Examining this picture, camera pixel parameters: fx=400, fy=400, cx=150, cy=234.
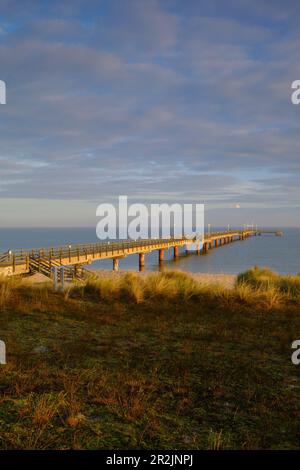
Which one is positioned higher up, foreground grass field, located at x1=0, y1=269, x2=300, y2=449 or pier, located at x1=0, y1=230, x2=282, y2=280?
foreground grass field, located at x1=0, y1=269, x2=300, y2=449

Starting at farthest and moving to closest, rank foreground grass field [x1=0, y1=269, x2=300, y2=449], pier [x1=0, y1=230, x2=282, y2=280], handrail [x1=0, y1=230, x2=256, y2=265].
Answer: handrail [x1=0, y1=230, x2=256, y2=265] < pier [x1=0, y1=230, x2=282, y2=280] < foreground grass field [x1=0, y1=269, x2=300, y2=449]

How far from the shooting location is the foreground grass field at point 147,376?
4.13 meters

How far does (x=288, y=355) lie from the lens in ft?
23.6

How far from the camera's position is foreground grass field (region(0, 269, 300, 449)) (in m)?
4.13

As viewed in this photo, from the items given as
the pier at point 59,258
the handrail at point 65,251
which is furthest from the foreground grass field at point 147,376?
the handrail at point 65,251

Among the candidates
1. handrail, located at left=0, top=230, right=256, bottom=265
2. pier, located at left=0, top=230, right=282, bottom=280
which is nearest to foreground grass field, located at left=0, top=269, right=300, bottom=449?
pier, located at left=0, top=230, right=282, bottom=280

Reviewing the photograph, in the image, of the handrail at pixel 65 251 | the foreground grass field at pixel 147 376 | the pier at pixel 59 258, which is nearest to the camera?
the foreground grass field at pixel 147 376

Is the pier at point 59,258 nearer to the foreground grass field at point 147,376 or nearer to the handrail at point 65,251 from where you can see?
the handrail at point 65,251

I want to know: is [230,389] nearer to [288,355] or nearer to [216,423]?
[216,423]

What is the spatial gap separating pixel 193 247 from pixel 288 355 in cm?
9525

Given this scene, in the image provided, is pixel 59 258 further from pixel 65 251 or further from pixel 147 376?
pixel 147 376

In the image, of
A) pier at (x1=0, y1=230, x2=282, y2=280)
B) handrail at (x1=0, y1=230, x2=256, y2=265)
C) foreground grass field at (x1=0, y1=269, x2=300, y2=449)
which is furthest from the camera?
handrail at (x1=0, y1=230, x2=256, y2=265)

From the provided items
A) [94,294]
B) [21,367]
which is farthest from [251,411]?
[94,294]

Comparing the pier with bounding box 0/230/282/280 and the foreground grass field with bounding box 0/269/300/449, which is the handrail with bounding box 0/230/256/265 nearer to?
the pier with bounding box 0/230/282/280
